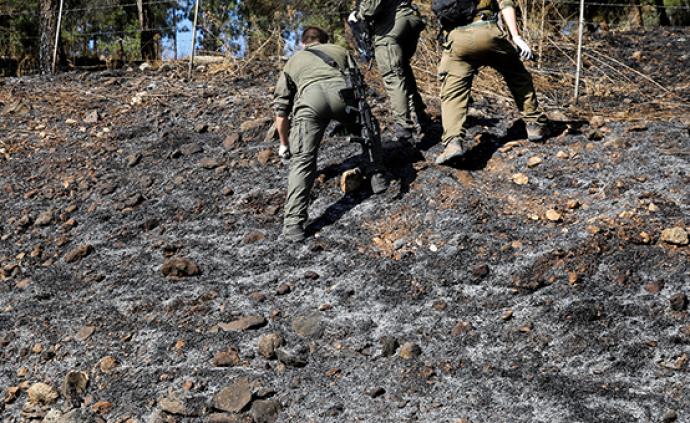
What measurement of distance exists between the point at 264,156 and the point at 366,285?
2.05 m

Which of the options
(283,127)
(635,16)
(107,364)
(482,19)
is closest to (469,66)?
(482,19)

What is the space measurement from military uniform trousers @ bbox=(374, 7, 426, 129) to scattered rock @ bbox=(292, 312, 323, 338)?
6.61 ft

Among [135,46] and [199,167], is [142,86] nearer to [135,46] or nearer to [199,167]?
[199,167]

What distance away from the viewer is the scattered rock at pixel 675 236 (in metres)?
4.49

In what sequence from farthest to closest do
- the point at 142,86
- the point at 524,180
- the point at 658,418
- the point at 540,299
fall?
the point at 142,86 < the point at 524,180 < the point at 540,299 < the point at 658,418

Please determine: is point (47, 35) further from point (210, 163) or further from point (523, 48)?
point (523, 48)

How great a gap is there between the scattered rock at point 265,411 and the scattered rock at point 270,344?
364mm

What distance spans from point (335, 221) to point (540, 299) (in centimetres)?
167

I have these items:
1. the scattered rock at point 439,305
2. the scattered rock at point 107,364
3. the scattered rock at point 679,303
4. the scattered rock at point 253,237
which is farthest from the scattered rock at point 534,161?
the scattered rock at point 107,364

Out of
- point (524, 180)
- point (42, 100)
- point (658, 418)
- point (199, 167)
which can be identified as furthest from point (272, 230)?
point (42, 100)

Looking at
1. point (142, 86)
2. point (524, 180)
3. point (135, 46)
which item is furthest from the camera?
point (135, 46)

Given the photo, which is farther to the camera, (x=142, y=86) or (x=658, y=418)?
(x=142, y=86)

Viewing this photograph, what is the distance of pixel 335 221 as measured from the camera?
5.47m

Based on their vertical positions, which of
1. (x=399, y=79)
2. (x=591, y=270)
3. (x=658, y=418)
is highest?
(x=399, y=79)
